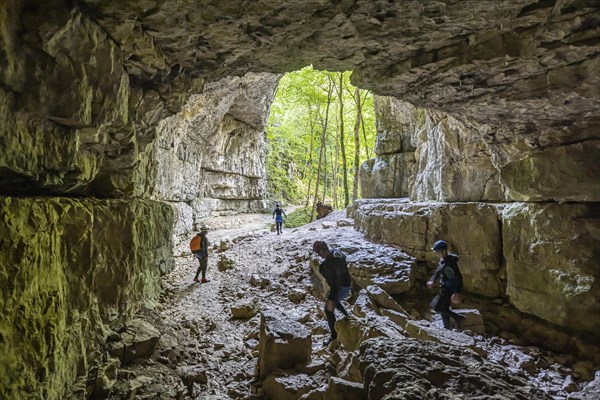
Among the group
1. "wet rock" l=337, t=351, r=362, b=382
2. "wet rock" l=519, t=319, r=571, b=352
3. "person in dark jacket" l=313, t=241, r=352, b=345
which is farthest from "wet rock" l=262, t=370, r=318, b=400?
"wet rock" l=519, t=319, r=571, b=352

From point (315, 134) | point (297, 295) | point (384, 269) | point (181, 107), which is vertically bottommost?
point (297, 295)

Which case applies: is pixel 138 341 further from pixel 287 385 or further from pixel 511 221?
pixel 511 221

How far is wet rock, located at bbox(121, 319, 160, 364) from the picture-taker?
426 centimetres

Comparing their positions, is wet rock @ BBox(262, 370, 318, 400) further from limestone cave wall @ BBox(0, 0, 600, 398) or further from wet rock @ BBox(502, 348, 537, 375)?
wet rock @ BBox(502, 348, 537, 375)

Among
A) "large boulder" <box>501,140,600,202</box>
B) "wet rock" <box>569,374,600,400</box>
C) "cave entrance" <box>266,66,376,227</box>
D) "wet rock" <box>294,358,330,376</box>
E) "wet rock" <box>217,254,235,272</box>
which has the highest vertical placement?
"cave entrance" <box>266,66,376,227</box>

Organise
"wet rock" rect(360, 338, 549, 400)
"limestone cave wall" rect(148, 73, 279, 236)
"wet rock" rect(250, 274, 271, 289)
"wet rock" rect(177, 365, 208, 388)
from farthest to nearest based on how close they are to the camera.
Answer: "limestone cave wall" rect(148, 73, 279, 236) → "wet rock" rect(250, 274, 271, 289) → "wet rock" rect(177, 365, 208, 388) → "wet rock" rect(360, 338, 549, 400)

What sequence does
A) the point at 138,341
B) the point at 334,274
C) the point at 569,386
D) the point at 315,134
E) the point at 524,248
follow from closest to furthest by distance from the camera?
1. the point at 138,341
2. the point at 569,386
3. the point at 334,274
4. the point at 524,248
5. the point at 315,134

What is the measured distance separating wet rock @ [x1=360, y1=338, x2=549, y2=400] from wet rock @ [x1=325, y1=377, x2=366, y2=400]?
181 millimetres

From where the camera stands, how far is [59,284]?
3223 millimetres

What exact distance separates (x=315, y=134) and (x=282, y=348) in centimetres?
2069

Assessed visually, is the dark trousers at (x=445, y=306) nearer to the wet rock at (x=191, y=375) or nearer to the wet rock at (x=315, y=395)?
the wet rock at (x=315, y=395)

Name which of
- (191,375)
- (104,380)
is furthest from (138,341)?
(191,375)

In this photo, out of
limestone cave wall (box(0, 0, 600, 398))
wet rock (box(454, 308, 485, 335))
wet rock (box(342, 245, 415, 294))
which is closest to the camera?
limestone cave wall (box(0, 0, 600, 398))

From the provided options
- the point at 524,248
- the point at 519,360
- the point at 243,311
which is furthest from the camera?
the point at 524,248
